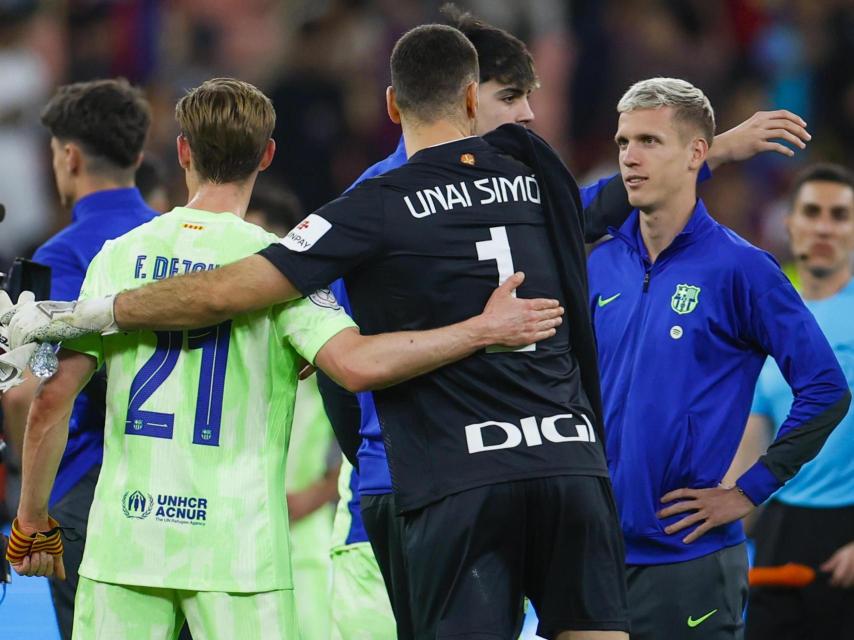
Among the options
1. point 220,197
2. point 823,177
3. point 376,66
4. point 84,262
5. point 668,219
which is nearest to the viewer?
point 220,197

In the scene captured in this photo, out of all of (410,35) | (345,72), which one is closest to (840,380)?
(410,35)

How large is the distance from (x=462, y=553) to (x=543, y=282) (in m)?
0.79

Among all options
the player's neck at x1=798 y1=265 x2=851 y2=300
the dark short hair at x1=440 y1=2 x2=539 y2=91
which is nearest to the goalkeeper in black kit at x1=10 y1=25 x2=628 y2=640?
the dark short hair at x1=440 y1=2 x2=539 y2=91

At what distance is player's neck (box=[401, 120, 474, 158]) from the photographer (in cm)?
409

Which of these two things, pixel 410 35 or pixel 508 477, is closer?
pixel 508 477

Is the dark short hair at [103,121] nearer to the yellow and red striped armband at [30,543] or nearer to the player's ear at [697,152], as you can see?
the yellow and red striped armband at [30,543]

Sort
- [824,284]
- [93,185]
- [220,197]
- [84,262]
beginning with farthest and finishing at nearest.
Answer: [824,284], [93,185], [84,262], [220,197]

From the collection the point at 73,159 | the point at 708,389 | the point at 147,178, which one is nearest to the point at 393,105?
the point at 708,389

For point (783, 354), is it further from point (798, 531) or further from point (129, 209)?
point (129, 209)

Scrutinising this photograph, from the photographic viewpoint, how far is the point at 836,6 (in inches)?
606

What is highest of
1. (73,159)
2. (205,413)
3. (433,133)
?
(73,159)

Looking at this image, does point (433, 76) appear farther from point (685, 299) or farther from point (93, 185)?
point (93, 185)

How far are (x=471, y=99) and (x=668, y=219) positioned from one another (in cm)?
116

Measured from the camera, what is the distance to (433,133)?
4098 mm
